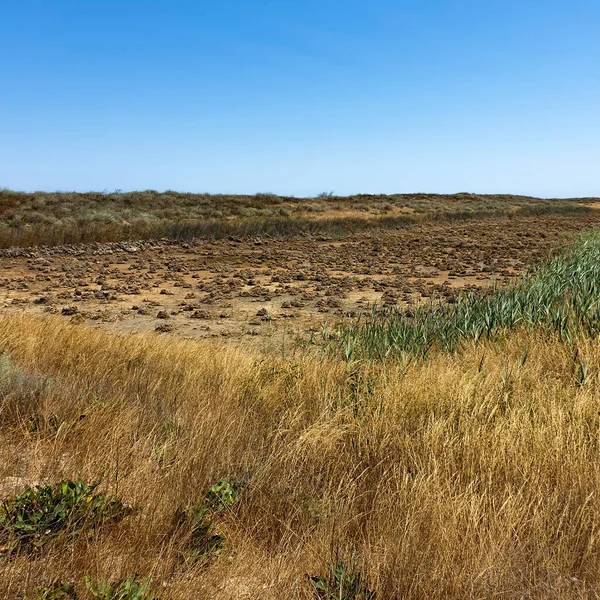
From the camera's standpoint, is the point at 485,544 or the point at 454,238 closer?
the point at 485,544

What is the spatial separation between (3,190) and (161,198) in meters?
Result: 9.17

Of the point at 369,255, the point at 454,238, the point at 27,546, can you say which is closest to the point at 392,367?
the point at 27,546

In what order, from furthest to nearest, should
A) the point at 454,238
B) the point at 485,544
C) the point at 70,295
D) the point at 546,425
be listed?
1. the point at 454,238
2. the point at 70,295
3. the point at 546,425
4. the point at 485,544

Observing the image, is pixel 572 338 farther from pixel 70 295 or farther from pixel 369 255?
pixel 369 255

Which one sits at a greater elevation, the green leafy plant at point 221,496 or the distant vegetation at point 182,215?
the distant vegetation at point 182,215

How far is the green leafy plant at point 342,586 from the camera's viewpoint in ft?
5.61

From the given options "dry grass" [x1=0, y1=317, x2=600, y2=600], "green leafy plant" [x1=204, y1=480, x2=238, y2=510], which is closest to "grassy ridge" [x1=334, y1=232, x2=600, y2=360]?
"dry grass" [x1=0, y1=317, x2=600, y2=600]

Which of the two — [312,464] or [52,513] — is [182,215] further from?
[52,513]

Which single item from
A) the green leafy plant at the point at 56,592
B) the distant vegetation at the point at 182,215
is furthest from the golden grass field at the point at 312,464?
the distant vegetation at the point at 182,215

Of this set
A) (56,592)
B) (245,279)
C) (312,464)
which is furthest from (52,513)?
(245,279)

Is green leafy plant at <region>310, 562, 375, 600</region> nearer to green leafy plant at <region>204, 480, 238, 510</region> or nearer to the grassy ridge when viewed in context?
green leafy plant at <region>204, 480, 238, 510</region>

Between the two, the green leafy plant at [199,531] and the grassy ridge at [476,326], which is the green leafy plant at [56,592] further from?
the grassy ridge at [476,326]

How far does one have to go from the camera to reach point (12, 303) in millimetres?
8977

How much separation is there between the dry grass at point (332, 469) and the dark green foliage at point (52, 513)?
7 centimetres
